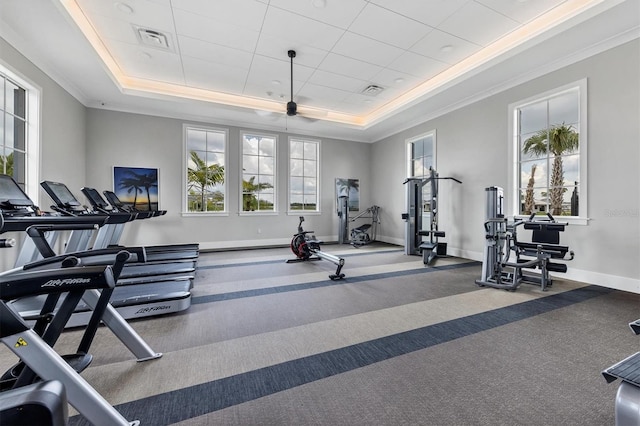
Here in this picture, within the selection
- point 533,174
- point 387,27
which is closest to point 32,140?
point 387,27

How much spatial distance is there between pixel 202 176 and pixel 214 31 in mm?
3616

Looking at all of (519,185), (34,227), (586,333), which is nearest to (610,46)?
(519,185)

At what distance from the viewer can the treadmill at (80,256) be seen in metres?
2.04

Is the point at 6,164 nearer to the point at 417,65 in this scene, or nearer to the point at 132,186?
the point at 132,186

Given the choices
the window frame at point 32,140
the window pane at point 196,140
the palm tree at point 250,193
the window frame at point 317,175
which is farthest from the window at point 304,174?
the window frame at point 32,140

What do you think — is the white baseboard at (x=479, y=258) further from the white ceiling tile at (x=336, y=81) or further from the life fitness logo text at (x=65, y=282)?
the life fitness logo text at (x=65, y=282)

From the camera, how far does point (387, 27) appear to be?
3.78 metres

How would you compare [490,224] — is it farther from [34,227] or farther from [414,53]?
[34,227]

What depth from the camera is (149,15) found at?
3518 mm

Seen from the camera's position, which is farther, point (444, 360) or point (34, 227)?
point (34, 227)

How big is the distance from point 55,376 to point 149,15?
13.7ft

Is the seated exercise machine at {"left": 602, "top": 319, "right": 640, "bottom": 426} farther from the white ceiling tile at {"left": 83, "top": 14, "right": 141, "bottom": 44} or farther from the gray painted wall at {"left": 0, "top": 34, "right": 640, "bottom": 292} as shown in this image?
the white ceiling tile at {"left": 83, "top": 14, "right": 141, "bottom": 44}

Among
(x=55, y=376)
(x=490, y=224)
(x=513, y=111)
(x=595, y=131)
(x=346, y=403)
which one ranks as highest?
(x=513, y=111)

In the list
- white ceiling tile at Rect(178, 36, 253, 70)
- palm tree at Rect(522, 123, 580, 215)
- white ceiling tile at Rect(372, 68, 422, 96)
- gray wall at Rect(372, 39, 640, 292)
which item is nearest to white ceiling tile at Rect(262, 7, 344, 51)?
white ceiling tile at Rect(178, 36, 253, 70)
